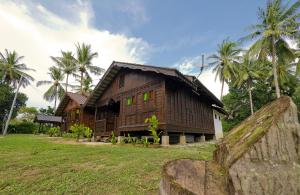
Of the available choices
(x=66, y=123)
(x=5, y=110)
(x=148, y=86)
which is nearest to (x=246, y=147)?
(x=148, y=86)

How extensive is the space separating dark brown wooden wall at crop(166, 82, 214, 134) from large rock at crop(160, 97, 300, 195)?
804 centimetres

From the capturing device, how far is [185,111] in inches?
460

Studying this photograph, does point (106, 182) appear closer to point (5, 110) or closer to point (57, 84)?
point (57, 84)

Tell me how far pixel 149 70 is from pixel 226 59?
21.0 metres

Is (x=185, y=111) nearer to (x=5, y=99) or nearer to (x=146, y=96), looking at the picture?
(x=146, y=96)

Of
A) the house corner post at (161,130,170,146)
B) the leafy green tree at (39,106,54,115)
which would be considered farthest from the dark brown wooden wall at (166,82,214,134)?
the leafy green tree at (39,106,54,115)

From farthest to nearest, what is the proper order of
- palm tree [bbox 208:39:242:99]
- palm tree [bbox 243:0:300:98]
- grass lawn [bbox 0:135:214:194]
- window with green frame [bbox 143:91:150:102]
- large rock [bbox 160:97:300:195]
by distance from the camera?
palm tree [bbox 208:39:242:99]
palm tree [bbox 243:0:300:98]
window with green frame [bbox 143:91:150:102]
grass lawn [bbox 0:135:214:194]
large rock [bbox 160:97:300:195]

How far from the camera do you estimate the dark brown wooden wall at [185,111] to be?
10371 millimetres

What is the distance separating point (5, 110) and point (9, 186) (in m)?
37.7

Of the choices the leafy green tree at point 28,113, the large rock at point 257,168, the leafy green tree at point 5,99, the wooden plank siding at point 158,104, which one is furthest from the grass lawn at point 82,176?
the leafy green tree at point 28,113

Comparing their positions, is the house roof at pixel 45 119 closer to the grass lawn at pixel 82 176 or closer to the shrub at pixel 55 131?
the shrub at pixel 55 131

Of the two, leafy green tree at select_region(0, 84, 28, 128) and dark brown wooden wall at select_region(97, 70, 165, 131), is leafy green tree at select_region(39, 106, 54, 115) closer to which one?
leafy green tree at select_region(0, 84, 28, 128)

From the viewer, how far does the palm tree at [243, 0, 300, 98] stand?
1744 centimetres

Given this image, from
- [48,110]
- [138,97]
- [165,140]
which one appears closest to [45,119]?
[48,110]
